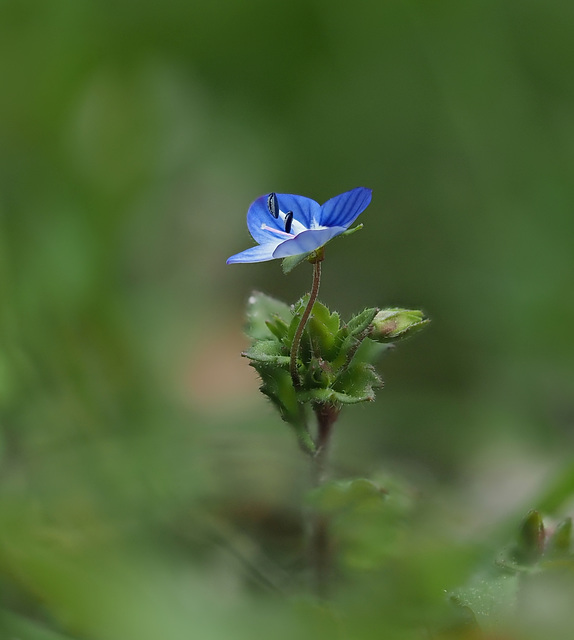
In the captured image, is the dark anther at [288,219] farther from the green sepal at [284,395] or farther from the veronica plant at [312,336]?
the green sepal at [284,395]

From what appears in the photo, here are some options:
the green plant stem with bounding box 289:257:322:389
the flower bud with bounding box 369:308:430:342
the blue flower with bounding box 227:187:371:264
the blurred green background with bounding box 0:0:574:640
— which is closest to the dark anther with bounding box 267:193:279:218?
the blue flower with bounding box 227:187:371:264

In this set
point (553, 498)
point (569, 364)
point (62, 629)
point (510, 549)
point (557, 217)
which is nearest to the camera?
point (62, 629)

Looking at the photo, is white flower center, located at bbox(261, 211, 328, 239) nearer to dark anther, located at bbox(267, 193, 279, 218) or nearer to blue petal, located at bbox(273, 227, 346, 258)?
dark anther, located at bbox(267, 193, 279, 218)

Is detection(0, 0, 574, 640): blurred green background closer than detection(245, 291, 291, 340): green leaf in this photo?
No

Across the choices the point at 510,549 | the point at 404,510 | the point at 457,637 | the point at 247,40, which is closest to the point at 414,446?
the point at 404,510

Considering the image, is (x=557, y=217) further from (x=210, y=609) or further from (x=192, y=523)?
(x=210, y=609)

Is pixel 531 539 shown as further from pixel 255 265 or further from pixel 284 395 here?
pixel 255 265

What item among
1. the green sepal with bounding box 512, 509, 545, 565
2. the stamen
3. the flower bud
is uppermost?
the stamen

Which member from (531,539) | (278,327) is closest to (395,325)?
(278,327)
